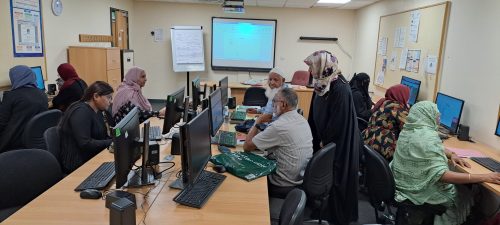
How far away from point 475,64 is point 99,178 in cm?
334

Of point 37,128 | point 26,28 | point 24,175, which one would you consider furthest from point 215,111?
point 26,28

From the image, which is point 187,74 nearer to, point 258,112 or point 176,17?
point 176,17

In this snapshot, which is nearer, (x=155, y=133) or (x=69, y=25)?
(x=155, y=133)

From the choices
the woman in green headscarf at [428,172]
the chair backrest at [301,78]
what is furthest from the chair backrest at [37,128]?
the chair backrest at [301,78]

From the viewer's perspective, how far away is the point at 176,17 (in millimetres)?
8008

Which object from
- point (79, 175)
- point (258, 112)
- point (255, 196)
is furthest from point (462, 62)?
point (79, 175)

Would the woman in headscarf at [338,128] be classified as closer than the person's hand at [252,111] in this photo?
Yes

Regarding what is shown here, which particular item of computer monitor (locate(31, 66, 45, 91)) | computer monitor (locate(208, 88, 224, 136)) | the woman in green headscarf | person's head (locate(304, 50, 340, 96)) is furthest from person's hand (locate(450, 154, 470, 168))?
computer monitor (locate(31, 66, 45, 91))

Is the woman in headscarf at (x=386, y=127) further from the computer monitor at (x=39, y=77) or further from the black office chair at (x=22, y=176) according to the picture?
the computer monitor at (x=39, y=77)

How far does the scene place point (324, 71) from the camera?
8.73 feet

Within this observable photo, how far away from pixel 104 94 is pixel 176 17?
19.0ft

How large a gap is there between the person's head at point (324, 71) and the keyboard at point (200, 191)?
1.05 meters

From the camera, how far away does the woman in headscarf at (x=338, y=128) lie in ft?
8.39

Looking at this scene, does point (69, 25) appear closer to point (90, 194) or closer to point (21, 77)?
point (21, 77)
